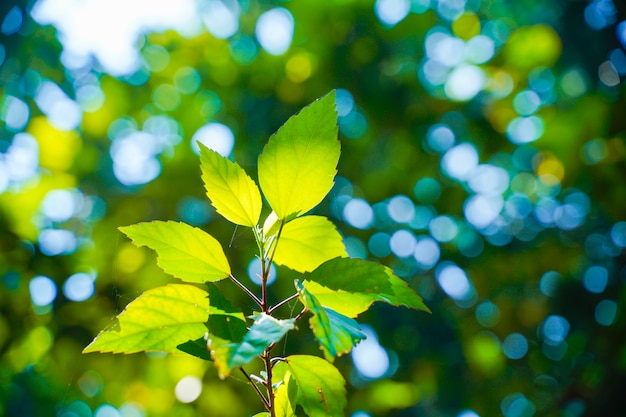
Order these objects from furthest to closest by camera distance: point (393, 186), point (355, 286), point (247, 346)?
point (393, 186) < point (355, 286) < point (247, 346)

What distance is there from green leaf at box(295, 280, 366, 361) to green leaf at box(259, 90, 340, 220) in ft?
0.28

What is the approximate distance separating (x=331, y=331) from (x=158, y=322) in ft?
0.42

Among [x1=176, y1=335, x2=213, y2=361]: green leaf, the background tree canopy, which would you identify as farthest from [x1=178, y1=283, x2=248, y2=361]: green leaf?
the background tree canopy

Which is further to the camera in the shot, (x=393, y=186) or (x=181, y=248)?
(x=393, y=186)

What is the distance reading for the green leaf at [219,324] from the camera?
1.14 feet

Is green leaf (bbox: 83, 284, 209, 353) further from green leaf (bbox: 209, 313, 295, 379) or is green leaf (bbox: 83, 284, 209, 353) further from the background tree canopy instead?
the background tree canopy

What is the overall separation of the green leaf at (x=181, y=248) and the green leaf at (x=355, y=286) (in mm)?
76

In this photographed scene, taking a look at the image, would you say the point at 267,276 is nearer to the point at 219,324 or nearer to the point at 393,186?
the point at 219,324

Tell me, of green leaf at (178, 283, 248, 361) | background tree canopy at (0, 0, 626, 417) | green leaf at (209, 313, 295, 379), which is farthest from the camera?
background tree canopy at (0, 0, 626, 417)

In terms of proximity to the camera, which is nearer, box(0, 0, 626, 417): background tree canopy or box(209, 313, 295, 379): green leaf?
box(209, 313, 295, 379): green leaf

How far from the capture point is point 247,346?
0.26 metres

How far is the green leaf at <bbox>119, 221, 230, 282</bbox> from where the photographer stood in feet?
1.21

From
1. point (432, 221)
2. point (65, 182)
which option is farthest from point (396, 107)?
point (65, 182)

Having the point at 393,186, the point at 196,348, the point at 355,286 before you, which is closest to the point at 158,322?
the point at 196,348
